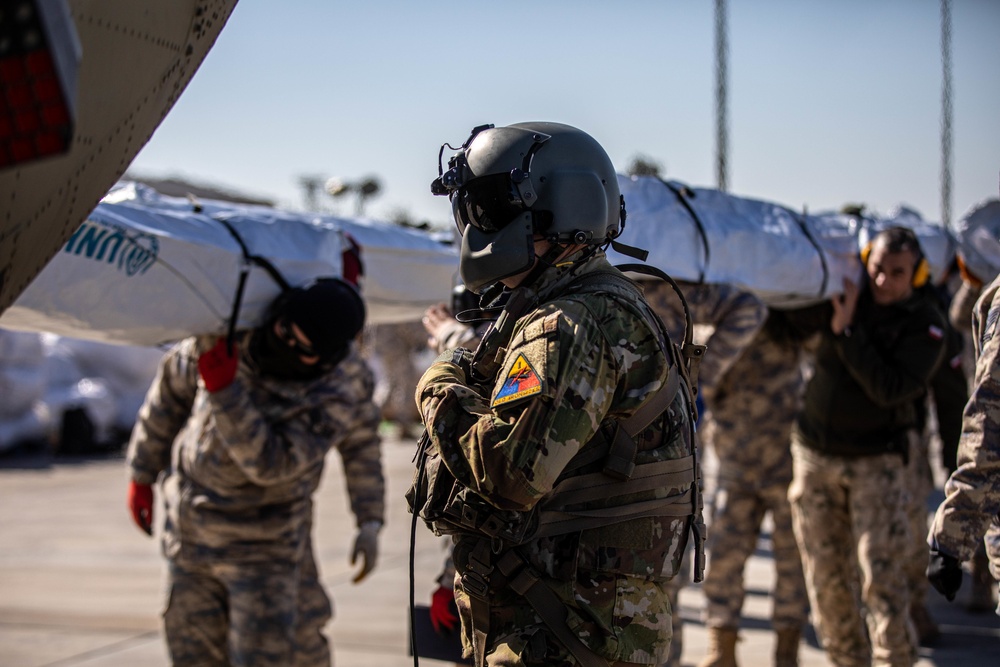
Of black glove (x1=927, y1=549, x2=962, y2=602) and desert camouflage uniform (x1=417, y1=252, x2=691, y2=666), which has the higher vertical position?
desert camouflage uniform (x1=417, y1=252, x2=691, y2=666)

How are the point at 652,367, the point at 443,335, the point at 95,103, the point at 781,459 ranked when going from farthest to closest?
the point at 781,459 → the point at 443,335 → the point at 652,367 → the point at 95,103

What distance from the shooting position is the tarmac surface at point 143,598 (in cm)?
627

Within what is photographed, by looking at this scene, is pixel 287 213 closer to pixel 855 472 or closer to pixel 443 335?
pixel 443 335

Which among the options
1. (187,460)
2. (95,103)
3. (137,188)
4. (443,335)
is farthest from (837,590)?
(95,103)

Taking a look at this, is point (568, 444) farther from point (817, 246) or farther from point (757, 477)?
point (757, 477)

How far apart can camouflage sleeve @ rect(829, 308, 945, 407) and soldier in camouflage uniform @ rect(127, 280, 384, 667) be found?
2.39 m

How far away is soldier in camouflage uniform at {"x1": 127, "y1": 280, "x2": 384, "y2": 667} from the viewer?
4551mm

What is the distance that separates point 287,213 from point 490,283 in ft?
9.29

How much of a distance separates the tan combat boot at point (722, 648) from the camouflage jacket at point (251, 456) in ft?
7.31

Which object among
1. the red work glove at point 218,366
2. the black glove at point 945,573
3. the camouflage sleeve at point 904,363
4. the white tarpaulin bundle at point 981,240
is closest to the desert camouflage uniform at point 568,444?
the black glove at point 945,573

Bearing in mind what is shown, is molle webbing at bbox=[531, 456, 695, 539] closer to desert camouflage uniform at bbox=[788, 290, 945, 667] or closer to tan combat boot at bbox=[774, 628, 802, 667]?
desert camouflage uniform at bbox=[788, 290, 945, 667]

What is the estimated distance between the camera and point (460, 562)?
8.92 ft

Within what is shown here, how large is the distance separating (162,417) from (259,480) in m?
0.83

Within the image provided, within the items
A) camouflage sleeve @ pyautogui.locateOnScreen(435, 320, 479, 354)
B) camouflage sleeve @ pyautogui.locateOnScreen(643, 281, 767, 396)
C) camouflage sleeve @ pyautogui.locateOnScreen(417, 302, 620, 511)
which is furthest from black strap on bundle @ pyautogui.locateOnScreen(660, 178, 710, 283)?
camouflage sleeve @ pyautogui.locateOnScreen(417, 302, 620, 511)
